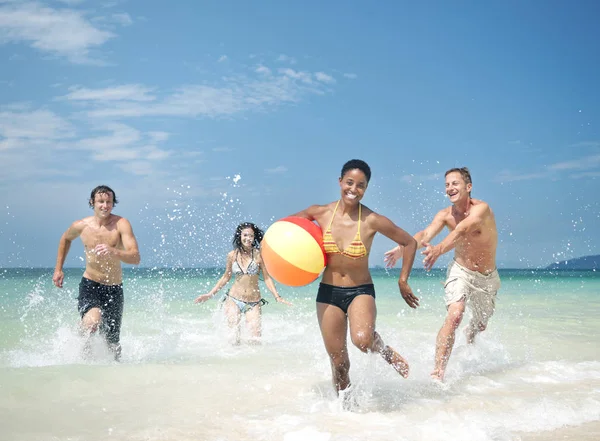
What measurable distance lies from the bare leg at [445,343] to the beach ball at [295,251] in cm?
195

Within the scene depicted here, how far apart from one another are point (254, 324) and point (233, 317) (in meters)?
0.38

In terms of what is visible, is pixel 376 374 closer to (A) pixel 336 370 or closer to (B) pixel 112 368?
(A) pixel 336 370

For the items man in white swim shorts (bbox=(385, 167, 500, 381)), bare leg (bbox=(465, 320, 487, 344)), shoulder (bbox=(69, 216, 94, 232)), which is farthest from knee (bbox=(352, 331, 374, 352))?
shoulder (bbox=(69, 216, 94, 232))

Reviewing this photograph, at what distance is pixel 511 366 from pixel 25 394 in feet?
18.3

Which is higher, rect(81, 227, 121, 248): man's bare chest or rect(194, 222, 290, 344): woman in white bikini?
rect(81, 227, 121, 248): man's bare chest

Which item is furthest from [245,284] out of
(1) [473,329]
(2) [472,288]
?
(2) [472,288]

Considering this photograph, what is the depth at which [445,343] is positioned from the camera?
6.38 metres

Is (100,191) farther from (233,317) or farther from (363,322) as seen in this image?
(363,322)

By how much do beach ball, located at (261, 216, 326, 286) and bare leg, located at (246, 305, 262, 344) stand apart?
4074 mm

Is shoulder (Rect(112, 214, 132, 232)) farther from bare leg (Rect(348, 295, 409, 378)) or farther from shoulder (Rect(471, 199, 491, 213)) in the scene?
shoulder (Rect(471, 199, 491, 213))

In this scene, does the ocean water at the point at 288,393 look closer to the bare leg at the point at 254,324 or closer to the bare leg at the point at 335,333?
the bare leg at the point at 254,324

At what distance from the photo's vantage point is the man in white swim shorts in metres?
6.75

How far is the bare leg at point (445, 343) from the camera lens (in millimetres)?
6227

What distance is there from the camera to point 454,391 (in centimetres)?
596
